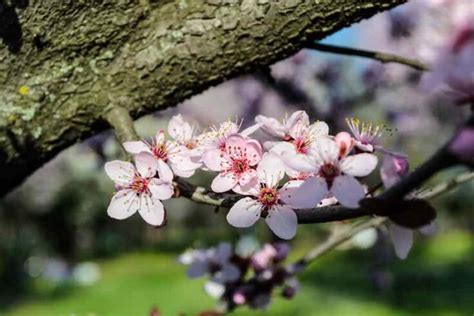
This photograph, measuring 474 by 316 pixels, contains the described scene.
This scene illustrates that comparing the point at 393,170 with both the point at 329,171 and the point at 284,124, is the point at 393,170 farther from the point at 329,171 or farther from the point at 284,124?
the point at 284,124

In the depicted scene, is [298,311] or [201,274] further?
[298,311]

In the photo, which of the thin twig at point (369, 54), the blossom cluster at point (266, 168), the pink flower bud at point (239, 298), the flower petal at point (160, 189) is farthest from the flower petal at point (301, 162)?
the pink flower bud at point (239, 298)

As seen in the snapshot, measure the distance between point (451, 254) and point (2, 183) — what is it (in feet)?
44.4

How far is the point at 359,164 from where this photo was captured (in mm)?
862

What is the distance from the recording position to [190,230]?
21.0 m

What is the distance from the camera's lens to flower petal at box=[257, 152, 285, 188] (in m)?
0.90

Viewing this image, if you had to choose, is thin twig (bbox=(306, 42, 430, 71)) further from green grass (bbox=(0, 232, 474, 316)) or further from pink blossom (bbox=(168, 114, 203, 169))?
green grass (bbox=(0, 232, 474, 316))

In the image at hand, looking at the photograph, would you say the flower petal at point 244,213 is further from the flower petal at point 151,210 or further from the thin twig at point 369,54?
the thin twig at point 369,54

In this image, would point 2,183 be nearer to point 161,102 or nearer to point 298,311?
point 161,102

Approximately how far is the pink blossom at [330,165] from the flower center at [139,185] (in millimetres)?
247

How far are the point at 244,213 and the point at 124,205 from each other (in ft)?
0.65

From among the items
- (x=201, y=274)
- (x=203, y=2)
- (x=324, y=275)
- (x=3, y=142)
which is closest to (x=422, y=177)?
(x=203, y=2)

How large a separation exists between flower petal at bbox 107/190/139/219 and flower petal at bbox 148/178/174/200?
0.09ft

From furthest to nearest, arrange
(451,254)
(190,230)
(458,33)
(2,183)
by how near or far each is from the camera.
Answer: (190,230), (451,254), (2,183), (458,33)
